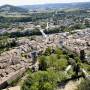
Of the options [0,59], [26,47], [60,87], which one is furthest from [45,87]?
[26,47]

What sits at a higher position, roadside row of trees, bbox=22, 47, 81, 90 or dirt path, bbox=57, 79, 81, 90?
roadside row of trees, bbox=22, 47, 81, 90

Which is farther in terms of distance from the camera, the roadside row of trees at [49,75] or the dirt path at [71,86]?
the dirt path at [71,86]

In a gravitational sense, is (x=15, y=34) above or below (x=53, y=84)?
below

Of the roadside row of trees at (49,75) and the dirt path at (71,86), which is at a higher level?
the roadside row of trees at (49,75)

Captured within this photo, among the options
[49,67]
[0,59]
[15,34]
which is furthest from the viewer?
[15,34]

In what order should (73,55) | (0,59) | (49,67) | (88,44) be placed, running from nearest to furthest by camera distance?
1. (49,67)
2. (73,55)
3. (0,59)
4. (88,44)

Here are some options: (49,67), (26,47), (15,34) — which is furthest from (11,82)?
(15,34)

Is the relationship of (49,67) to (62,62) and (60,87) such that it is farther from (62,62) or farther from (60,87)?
(60,87)

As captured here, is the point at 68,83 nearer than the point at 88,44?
Yes

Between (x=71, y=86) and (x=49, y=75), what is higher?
(x=49, y=75)

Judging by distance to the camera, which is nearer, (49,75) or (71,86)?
(49,75)

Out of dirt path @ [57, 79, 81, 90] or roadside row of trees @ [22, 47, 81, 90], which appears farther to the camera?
dirt path @ [57, 79, 81, 90]
